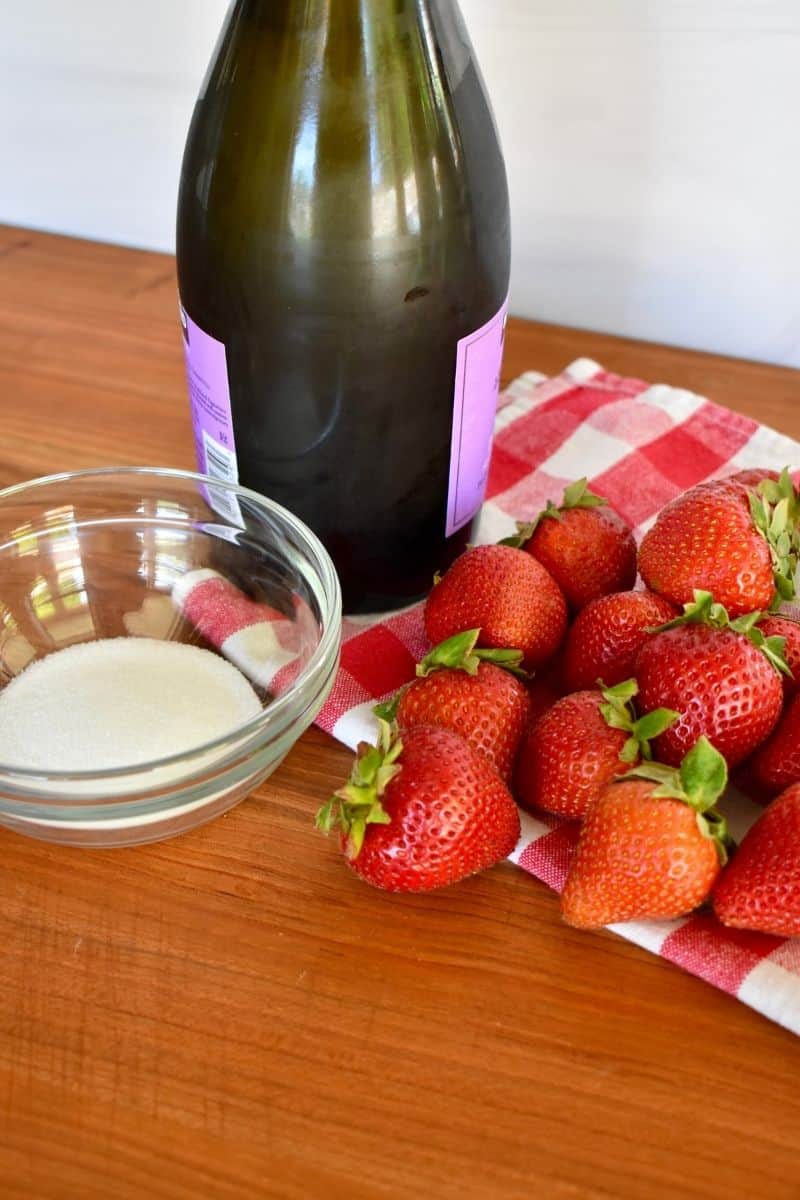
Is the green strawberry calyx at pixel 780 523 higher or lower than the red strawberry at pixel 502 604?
higher

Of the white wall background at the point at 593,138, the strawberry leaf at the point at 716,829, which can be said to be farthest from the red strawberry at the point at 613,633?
the white wall background at the point at 593,138

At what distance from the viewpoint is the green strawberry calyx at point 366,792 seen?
471mm

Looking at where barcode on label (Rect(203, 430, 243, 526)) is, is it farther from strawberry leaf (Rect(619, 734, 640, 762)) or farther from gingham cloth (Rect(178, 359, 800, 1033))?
strawberry leaf (Rect(619, 734, 640, 762))

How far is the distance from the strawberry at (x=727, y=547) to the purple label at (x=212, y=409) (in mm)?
221

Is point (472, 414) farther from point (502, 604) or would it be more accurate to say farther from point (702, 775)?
point (702, 775)

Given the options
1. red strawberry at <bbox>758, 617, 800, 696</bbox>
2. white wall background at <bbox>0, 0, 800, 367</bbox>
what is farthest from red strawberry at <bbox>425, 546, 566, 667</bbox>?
white wall background at <bbox>0, 0, 800, 367</bbox>

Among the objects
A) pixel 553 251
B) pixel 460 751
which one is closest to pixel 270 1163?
pixel 460 751

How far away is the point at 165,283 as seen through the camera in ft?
3.18

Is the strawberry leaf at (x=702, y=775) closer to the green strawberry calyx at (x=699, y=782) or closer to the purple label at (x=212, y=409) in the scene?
the green strawberry calyx at (x=699, y=782)

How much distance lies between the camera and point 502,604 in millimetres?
579

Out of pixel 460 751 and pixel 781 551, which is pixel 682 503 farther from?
pixel 460 751

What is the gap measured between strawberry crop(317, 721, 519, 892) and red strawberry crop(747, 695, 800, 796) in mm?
127

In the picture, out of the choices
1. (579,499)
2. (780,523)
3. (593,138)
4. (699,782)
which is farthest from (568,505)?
(593,138)

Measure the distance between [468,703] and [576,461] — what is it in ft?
0.99
